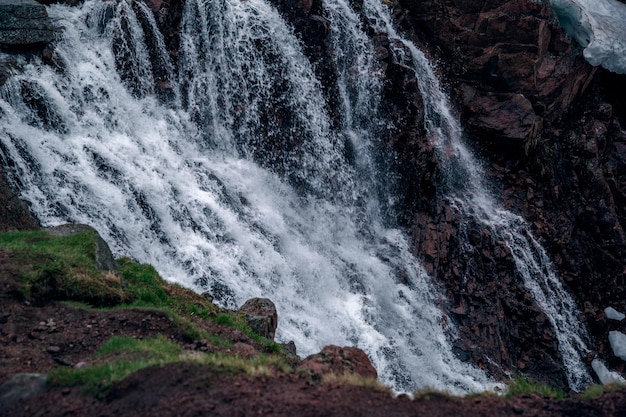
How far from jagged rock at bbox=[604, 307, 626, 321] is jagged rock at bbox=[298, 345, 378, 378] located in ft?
48.9

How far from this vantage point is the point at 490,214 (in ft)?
72.7

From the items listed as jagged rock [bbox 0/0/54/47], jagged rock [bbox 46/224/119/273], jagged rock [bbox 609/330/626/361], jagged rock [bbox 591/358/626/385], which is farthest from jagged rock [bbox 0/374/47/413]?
jagged rock [bbox 609/330/626/361]

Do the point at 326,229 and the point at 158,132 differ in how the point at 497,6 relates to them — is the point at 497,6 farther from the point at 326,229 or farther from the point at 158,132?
→ the point at 158,132

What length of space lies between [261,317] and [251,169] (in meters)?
7.48

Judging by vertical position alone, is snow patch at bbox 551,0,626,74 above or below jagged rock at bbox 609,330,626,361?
above

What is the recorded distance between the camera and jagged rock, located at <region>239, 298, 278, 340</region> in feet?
42.7

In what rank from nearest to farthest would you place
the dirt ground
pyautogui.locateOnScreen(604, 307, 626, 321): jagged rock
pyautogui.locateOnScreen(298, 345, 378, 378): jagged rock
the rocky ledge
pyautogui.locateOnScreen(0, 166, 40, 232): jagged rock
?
the dirt ground → the rocky ledge → pyautogui.locateOnScreen(298, 345, 378, 378): jagged rock → pyautogui.locateOnScreen(0, 166, 40, 232): jagged rock → pyautogui.locateOnScreen(604, 307, 626, 321): jagged rock

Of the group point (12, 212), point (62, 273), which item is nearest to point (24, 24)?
point (12, 212)

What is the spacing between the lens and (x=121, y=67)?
1920 centimetres

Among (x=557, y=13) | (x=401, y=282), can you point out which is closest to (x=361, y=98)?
(x=401, y=282)

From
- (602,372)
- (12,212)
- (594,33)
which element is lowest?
(602,372)

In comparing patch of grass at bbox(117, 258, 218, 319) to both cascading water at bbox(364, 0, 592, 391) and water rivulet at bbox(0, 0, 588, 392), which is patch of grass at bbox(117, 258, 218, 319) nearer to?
water rivulet at bbox(0, 0, 588, 392)

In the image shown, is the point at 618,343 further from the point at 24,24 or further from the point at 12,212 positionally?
the point at 24,24

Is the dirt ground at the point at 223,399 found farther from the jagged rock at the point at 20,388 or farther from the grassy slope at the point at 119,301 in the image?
the grassy slope at the point at 119,301
